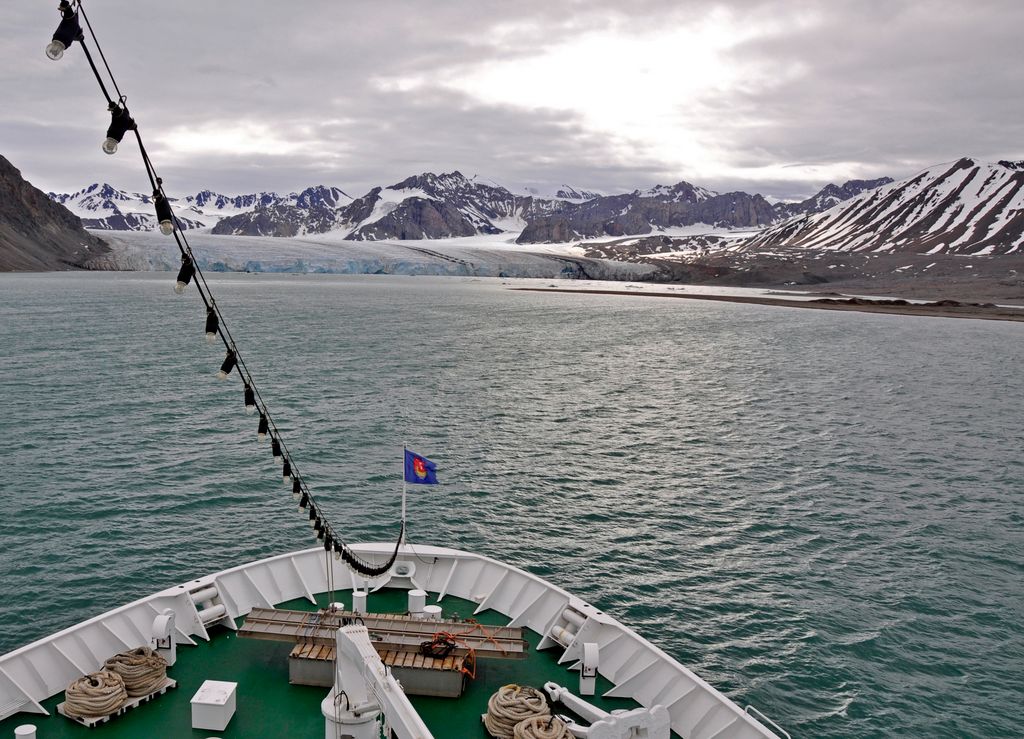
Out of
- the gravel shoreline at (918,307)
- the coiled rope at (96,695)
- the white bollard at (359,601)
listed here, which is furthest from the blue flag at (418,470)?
the gravel shoreline at (918,307)

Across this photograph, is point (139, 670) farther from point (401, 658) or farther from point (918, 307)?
point (918, 307)

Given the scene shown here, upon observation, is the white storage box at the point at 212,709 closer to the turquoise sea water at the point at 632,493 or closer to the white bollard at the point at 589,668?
the white bollard at the point at 589,668

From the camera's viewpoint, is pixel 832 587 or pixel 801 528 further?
pixel 801 528

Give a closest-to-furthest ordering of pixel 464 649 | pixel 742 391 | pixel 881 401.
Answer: pixel 464 649
pixel 881 401
pixel 742 391

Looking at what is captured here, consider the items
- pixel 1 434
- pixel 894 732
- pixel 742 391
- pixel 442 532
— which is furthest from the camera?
pixel 742 391

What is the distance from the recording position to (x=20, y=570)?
25703 millimetres

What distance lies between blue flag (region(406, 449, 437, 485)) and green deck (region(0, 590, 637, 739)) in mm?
4778

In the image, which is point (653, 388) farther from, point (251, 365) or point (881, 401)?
point (251, 365)

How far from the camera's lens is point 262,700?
14.6 meters

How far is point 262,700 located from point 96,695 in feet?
10.2

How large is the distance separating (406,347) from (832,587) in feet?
221

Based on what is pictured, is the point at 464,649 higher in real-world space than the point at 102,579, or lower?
higher

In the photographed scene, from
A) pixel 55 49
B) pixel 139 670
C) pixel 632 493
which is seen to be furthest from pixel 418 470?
pixel 632 493

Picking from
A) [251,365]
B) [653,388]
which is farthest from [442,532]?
[251,365]
